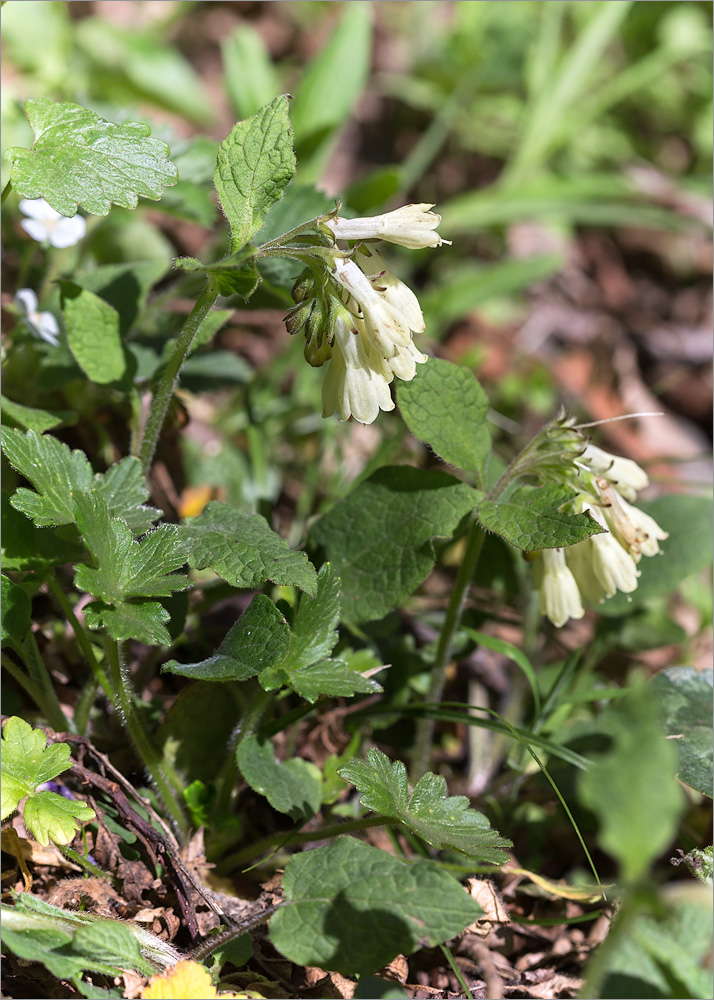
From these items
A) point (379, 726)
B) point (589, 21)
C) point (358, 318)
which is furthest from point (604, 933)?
point (589, 21)

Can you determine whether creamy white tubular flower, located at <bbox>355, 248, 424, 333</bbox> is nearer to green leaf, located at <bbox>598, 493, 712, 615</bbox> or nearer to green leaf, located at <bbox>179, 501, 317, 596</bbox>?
green leaf, located at <bbox>179, 501, 317, 596</bbox>

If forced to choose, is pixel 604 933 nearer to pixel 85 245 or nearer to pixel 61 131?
pixel 61 131

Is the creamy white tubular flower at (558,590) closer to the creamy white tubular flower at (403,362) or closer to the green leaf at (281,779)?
the creamy white tubular flower at (403,362)

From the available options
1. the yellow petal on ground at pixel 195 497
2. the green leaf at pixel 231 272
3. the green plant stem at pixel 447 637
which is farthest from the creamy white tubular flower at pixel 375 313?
the yellow petal on ground at pixel 195 497

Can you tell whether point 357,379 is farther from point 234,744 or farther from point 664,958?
point 664,958

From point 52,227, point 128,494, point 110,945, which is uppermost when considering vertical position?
point 52,227

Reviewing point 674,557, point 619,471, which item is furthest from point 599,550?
point 674,557
